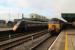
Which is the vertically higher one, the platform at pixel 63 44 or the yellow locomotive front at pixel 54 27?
the yellow locomotive front at pixel 54 27

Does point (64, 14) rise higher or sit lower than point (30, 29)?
higher

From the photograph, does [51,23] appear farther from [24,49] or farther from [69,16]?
[69,16]

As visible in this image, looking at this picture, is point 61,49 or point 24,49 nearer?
point 61,49

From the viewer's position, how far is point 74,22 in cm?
7456

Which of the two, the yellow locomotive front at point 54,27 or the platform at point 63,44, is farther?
the yellow locomotive front at point 54,27

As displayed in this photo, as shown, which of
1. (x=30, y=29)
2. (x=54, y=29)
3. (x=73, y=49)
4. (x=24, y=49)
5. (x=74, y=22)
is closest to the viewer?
(x=73, y=49)

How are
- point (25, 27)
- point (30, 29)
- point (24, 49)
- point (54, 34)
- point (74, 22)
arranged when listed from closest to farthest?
point (24, 49), point (54, 34), point (25, 27), point (30, 29), point (74, 22)

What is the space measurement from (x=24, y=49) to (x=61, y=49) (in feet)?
13.8

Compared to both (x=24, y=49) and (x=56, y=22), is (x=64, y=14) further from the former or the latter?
(x=24, y=49)

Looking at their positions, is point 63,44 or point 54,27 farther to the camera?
point 54,27

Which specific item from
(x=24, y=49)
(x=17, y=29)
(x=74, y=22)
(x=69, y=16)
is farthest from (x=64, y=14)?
(x=24, y=49)

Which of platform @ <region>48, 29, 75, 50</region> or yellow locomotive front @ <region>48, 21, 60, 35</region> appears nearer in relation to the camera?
platform @ <region>48, 29, 75, 50</region>

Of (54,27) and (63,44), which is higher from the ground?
(54,27)

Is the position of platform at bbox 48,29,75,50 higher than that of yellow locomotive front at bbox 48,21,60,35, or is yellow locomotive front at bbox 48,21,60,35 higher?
yellow locomotive front at bbox 48,21,60,35
